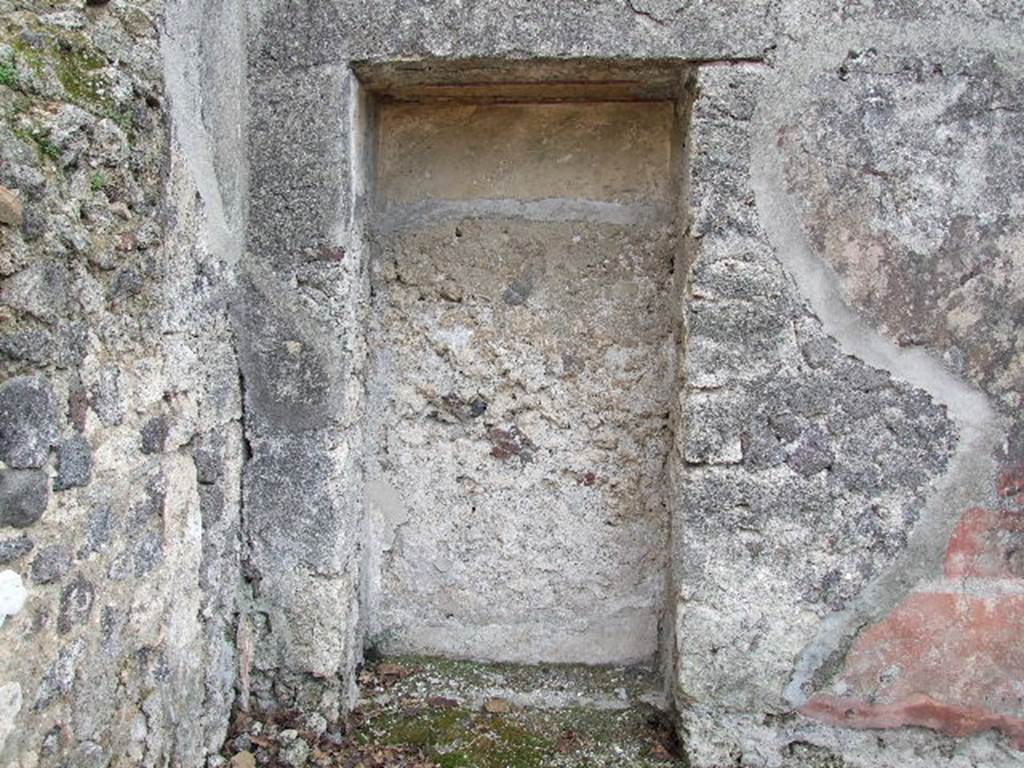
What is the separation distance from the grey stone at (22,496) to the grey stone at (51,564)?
69 millimetres

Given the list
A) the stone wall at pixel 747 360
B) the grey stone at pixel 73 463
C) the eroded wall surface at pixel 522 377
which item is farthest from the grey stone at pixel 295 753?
the grey stone at pixel 73 463

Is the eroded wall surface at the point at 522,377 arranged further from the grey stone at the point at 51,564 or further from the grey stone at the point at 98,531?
the grey stone at the point at 51,564

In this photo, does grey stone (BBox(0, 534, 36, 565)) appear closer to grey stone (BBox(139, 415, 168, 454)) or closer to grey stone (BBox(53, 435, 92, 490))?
grey stone (BBox(53, 435, 92, 490))

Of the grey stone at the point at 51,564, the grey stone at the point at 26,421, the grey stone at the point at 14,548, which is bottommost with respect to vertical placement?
the grey stone at the point at 51,564

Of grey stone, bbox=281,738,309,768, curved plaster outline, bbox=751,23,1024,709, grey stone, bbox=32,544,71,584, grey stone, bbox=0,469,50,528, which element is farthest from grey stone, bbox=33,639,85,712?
curved plaster outline, bbox=751,23,1024,709

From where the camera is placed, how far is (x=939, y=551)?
7.13ft

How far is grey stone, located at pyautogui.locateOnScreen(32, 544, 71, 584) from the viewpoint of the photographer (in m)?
1.50

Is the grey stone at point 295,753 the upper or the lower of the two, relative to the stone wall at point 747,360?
lower

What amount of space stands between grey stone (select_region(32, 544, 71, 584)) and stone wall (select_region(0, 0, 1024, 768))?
33 centimetres

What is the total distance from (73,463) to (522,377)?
4.21 ft

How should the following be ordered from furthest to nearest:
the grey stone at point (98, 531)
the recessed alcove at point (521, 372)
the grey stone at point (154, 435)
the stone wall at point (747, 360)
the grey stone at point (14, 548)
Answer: the recessed alcove at point (521, 372)
the stone wall at point (747, 360)
the grey stone at point (154, 435)
the grey stone at point (98, 531)
the grey stone at point (14, 548)

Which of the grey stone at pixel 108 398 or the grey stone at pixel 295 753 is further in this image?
the grey stone at pixel 295 753

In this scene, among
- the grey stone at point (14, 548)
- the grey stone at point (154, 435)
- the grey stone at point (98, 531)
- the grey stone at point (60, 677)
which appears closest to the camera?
the grey stone at point (14, 548)

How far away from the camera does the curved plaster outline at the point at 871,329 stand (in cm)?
213
